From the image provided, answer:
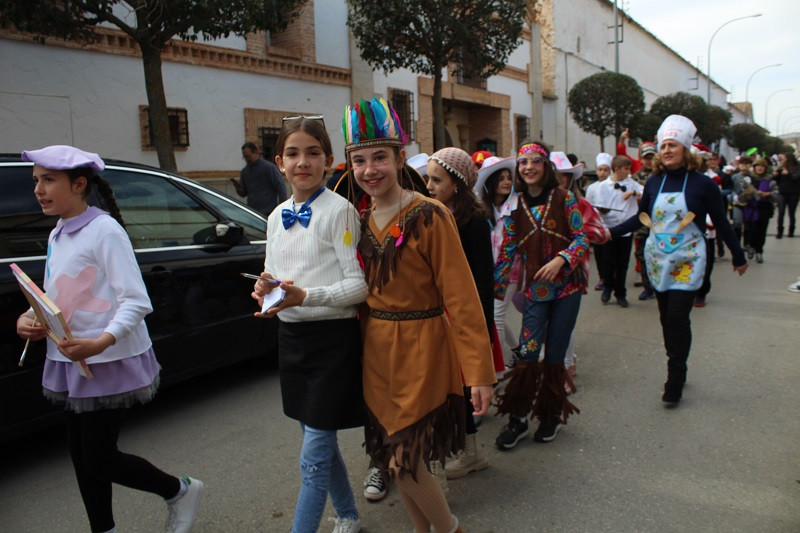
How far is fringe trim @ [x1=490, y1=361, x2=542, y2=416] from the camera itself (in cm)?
383

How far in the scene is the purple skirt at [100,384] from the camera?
2.46m

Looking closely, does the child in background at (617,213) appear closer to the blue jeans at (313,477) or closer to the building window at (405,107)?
the blue jeans at (313,477)

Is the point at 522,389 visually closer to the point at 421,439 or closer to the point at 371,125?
the point at 421,439

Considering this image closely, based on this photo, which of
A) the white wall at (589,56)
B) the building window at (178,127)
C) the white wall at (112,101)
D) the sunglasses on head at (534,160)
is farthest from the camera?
the white wall at (589,56)

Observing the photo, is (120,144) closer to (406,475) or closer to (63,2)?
(63,2)

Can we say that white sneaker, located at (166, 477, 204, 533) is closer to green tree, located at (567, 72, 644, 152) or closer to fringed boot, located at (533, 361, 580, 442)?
fringed boot, located at (533, 361, 580, 442)

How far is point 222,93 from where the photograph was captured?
41.7ft

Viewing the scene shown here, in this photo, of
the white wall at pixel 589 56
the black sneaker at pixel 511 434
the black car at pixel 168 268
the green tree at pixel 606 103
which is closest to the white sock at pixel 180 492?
the black car at pixel 168 268

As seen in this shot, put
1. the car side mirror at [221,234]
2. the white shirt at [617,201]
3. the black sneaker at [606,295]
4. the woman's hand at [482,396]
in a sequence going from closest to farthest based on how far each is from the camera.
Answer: the woman's hand at [482,396] < the car side mirror at [221,234] < the black sneaker at [606,295] < the white shirt at [617,201]

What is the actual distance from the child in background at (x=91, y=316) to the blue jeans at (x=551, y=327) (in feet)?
6.96

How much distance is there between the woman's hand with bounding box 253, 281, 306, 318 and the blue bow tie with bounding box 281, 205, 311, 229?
283mm

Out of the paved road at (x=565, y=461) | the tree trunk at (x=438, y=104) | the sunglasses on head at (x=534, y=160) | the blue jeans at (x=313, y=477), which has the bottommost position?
the paved road at (x=565, y=461)

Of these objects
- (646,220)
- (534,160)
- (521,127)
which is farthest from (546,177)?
(521,127)

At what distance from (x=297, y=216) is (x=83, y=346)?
858 millimetres
